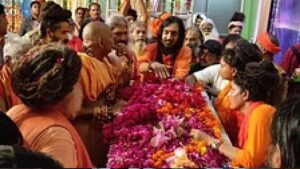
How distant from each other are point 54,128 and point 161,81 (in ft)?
6.41

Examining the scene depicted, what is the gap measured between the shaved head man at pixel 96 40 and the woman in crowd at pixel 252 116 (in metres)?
0.86

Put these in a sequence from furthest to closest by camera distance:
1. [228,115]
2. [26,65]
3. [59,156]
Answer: [228,115] < [26,65] < [59,156]

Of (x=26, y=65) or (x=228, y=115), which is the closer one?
(x=26, y=65)

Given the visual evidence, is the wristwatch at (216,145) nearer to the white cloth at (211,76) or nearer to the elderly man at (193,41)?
the white cloth at (211,76)

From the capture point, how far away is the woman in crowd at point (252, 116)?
2.21 m

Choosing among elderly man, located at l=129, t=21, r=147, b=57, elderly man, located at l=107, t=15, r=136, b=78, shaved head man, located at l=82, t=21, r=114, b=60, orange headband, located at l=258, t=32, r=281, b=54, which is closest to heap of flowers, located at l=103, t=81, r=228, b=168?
elderly man, located at l=107, t=15, r=136, b=78

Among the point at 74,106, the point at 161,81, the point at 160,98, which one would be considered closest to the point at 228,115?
the point at 160,98

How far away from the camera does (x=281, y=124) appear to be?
1.48 meters

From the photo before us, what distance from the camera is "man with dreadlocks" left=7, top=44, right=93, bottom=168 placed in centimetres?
166

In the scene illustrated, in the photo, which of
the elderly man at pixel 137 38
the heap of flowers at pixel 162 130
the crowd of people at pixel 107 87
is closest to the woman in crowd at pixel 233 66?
the crowd of people at pixel 107 87

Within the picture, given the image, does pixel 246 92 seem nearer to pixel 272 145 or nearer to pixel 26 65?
pixel 272 145

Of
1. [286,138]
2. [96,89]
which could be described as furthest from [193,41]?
[286,138]

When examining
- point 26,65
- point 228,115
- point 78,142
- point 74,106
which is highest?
point 26,65

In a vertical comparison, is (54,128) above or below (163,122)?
above
